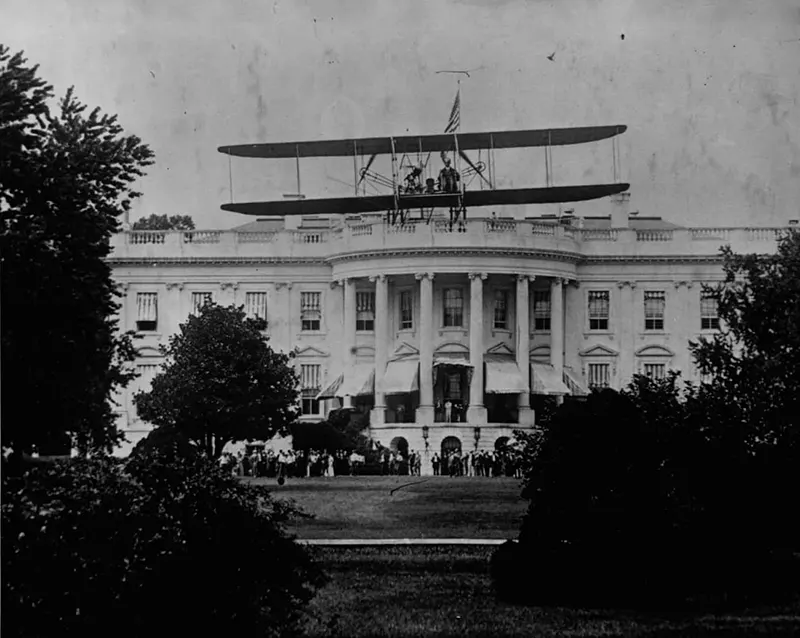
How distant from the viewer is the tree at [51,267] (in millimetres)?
19656

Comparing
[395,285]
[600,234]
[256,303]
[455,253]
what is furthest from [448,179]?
[256,303]

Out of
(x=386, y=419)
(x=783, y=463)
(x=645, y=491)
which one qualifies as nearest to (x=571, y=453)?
(x=645, y=491)

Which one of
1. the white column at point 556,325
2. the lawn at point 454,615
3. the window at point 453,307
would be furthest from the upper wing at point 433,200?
the lawn at point 454,615

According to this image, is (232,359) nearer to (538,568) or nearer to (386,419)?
(386,419)

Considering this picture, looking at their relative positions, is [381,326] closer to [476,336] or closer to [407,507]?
[476,336]

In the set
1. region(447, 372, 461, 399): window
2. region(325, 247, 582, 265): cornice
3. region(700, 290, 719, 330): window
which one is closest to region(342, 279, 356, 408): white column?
region(325, 247, 582, 265): cornice

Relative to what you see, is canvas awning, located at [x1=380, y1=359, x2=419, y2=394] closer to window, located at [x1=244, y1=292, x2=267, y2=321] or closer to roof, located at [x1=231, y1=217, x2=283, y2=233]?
window, located at [x1=244, y1=292, x2=267, y2=321]

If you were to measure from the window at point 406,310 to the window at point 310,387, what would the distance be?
4.45 m

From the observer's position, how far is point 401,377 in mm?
71688

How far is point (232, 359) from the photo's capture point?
182ft

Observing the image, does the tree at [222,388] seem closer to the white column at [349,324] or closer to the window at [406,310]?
the white column at [349,324]

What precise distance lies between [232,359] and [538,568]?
31768 mm

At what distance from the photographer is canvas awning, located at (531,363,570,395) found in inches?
2837

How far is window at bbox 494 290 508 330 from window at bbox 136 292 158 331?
50.7 feet
